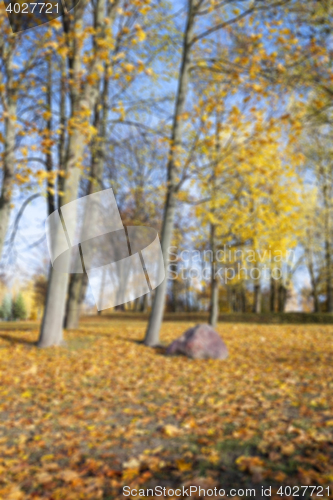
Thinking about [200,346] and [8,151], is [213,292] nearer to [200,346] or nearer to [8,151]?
[200,346]

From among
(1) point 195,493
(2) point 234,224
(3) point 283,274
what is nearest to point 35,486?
(1) point 195,493

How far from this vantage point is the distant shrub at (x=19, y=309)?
39.1 m

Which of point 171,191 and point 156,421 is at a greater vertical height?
point 171,191

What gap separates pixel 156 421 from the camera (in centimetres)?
468

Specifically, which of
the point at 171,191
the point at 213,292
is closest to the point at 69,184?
the point at 171,191

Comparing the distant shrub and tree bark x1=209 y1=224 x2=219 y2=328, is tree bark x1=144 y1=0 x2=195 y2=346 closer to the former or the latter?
tree bark x1=209 y1=224 x2=219 y2=328


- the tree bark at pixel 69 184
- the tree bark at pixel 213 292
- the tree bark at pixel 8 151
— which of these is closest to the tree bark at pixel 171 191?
the tree bark at pixel 69 184

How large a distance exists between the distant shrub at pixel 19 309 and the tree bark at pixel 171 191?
33.7 m

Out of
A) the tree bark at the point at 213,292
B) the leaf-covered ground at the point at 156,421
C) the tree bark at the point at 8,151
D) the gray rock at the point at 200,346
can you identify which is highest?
the tree bark at the point at 8,151

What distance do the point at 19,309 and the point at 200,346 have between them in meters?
35.5

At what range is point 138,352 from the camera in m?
8.63

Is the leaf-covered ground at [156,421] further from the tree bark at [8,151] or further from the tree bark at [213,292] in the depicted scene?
the tree bark at [213,292]

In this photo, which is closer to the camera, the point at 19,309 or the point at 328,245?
the point at 328,245

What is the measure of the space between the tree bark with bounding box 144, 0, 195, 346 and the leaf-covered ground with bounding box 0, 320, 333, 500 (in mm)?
1032
